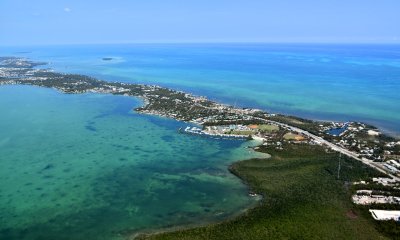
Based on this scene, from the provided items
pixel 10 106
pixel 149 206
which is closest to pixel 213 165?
pixel 149 206

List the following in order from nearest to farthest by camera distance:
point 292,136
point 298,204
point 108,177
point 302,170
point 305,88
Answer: point 298,204 < point 108,177 < point 302,170 < point 292,136 < point 305,88

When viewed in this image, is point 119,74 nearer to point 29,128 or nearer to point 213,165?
point 29,128

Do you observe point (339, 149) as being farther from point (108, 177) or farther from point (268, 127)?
point (108, 177)

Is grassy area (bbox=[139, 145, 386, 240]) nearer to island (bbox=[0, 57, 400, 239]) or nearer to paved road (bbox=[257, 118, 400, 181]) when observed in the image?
island (bbox=[0, 57, 400, 239])

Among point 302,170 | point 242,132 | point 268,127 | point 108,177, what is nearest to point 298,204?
point 302,170

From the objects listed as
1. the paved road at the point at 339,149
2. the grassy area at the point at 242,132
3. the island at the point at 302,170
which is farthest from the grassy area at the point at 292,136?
the grassy area at the point at 242,132

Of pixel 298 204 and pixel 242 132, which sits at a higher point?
pixel 242 132
